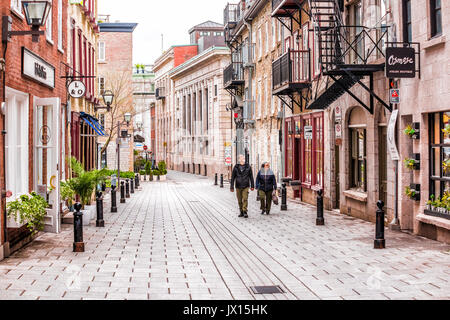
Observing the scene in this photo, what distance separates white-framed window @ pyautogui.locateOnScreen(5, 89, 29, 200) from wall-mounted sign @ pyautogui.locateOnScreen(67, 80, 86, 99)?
5191 millimetres

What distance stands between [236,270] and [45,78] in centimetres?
694

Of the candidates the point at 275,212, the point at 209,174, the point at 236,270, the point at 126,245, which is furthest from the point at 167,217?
the point at 209,174

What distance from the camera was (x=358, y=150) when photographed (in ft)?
62.5

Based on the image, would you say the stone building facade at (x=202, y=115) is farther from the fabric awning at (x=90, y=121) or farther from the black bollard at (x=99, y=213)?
the black bollard at (x=99, y=213)

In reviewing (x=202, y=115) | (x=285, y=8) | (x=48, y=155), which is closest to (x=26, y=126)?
(x=48, y=155)

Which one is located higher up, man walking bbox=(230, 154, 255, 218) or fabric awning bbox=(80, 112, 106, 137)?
fabric awning bbox=(80, 112, 106, 137)

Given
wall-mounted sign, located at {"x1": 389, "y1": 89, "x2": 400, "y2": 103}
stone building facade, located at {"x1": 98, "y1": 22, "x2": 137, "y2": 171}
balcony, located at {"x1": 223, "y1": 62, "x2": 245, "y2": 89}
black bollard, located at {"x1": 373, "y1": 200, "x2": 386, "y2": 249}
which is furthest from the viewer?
stone building facade, located at {"x1": 98, "y1": 22, "x2": 137, "y2": 171}

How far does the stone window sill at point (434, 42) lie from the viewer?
40.9 feet

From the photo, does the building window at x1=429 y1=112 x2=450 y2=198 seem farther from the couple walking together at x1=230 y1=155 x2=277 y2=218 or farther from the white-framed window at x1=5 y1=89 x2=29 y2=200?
the white-framed window at x1=5 y1=89 x2=29 y2=200

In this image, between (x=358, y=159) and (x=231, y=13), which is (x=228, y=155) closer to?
(x=231, y=13)

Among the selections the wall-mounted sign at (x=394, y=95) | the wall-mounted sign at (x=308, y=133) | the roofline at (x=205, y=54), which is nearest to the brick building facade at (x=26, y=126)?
the wall-mounted sign at (x=394, y=95)

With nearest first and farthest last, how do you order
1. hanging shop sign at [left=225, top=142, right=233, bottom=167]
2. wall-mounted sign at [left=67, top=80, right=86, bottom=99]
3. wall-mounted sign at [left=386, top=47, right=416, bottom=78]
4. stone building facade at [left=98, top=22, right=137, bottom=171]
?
wall-mounted sign at [left=386, top=47, right=416, bottom=78], wall-mounted sign at [left=67, top=80, right=86, bottom=99], hanging shop sign at [left=225, top=142, right=233, bottom=167], stone building facade at [left=98, top=22, right=137, bottom=171]

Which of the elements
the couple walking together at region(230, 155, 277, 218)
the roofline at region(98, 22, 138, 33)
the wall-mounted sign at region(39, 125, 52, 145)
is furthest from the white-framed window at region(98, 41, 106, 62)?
the wall-mounted sign at region(39, 125, 52, 145)

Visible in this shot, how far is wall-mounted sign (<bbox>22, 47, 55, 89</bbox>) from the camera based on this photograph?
40.9ft
